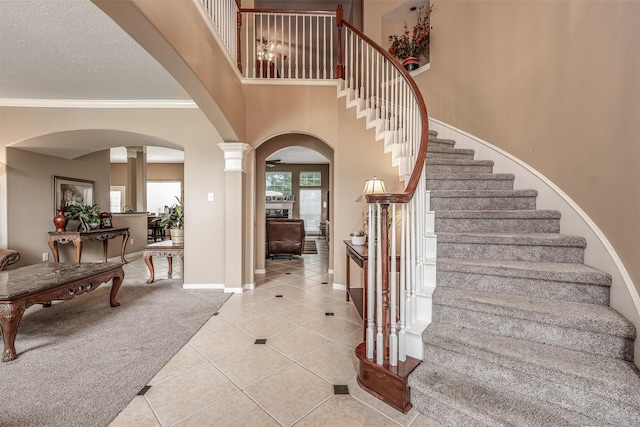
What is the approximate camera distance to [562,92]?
2236 millimetres

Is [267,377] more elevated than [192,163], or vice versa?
[192,163]

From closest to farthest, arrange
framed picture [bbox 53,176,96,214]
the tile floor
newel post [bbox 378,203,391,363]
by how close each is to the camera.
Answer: the tile floor, newel post [bbox 378,203,391,363], framed picture [bbox 53,176,96,214]

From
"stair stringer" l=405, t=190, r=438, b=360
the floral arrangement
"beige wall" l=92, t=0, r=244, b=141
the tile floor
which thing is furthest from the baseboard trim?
the floral arrangement

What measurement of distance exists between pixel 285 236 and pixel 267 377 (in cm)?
442

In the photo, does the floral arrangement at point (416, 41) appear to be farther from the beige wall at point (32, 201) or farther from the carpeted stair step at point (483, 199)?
the beige wall at point (32, 201)

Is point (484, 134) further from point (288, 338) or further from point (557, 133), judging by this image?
point (288, 338)

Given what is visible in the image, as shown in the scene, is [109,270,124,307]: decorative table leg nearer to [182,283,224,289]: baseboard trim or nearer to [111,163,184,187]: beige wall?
[182,283,224,289]: baseboard trim

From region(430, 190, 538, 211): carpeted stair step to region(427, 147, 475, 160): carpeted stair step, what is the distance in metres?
0.83

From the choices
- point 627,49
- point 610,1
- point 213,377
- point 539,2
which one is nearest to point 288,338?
point 213,377

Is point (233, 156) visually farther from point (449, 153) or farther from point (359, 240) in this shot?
point (449, 153)

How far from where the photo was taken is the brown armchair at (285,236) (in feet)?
20.4

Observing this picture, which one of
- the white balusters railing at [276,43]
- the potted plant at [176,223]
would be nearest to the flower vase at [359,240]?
the white balusters railing at [276,43]

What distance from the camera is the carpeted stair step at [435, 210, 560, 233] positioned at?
224 cm

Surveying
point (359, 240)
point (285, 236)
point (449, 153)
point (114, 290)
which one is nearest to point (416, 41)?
point (449, 153)
